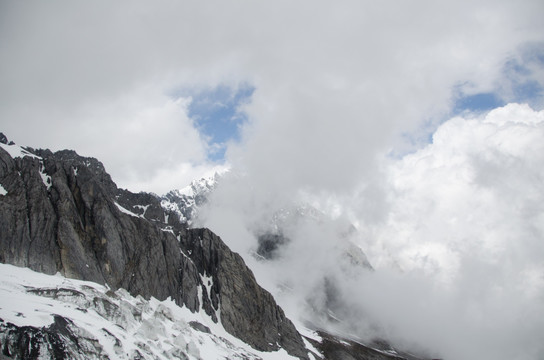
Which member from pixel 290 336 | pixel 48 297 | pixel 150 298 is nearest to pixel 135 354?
pixel 48 297

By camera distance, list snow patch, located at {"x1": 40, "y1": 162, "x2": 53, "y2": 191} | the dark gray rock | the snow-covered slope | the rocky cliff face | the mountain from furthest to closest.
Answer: the dark gray rock < snow patch, located at {"x1": 40, "y1": 162, "x2": 53, "y2": 191} < the rocky cliff face < the mountain < the snow-covered slope

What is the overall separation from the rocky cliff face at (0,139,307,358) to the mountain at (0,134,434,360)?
30cm

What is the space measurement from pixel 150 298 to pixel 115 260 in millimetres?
14549

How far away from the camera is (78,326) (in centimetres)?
4078

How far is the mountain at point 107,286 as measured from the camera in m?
40.3

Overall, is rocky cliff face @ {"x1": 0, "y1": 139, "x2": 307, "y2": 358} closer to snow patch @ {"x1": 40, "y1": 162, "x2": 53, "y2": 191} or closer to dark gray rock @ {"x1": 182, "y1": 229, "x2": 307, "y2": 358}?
snow patch @ {"x1": 40, "y1": 162, "x2": 53, "y2": 191}

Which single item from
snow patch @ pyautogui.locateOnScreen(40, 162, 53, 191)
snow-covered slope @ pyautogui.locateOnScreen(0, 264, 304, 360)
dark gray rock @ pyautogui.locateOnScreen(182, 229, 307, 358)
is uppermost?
snow patch @ pyautogui.locateOnScreen(40, 162, 53, 191)

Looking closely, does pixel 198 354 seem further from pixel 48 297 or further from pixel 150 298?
pixel 150 298

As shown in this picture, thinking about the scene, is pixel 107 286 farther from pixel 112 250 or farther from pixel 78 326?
pixel 78 326

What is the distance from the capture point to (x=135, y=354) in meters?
44.5

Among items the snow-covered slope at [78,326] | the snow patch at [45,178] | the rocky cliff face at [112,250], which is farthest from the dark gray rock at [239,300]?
the snow patch at [45,178]

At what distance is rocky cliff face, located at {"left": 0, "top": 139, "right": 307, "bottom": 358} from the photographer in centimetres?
7612

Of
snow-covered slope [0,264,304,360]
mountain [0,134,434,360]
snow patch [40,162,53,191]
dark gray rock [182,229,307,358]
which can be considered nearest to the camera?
snow-covered slope [0,264,304,360]

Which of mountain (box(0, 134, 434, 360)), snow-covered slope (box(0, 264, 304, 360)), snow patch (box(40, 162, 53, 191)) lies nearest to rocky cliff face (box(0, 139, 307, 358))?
snow patch (box(40, 162, 53, 191))
